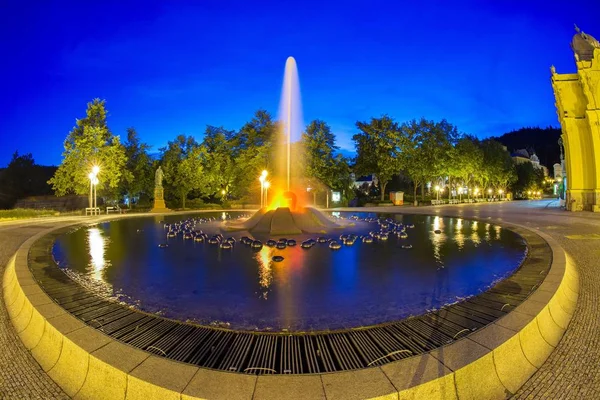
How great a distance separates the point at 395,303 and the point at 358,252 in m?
5.57

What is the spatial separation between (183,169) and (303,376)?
4389cm

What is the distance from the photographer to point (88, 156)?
1427 inches

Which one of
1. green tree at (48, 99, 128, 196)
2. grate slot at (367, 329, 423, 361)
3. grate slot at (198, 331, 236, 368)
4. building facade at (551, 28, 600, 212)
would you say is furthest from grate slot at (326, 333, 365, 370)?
green tree at (48, 99, 128, 196)

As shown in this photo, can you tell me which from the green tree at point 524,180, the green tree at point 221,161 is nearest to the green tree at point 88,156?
the green tree at point 221,161

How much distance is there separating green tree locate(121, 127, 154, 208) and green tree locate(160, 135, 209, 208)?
200cm

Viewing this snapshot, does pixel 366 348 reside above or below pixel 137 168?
below

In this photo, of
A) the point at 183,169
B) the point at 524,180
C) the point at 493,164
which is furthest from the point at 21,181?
the point at 524,180

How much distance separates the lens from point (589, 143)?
31406mm

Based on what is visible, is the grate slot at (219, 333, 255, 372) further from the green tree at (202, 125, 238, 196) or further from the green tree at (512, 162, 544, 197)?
the green tree at (512, 162, 544, 197)

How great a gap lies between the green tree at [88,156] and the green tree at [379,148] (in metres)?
32.6

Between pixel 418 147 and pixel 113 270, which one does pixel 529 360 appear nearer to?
pixel 113 270

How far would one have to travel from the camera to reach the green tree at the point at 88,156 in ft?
117

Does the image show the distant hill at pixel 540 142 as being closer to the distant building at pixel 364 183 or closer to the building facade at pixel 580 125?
the distant building at pixel 364 183

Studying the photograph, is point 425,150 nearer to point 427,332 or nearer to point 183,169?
point 183,169
